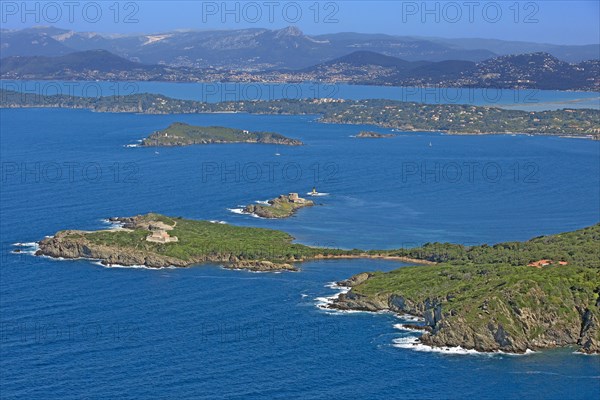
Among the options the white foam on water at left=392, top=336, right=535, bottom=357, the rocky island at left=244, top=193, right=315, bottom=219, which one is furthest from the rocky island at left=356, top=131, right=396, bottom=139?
the white foam on water at left=392, top=336, right=535, bottom=357

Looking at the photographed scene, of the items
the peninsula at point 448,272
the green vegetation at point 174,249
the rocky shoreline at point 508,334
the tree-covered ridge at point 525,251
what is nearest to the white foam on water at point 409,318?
the peninsula at point 448,272

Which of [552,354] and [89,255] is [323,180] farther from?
[552,354]

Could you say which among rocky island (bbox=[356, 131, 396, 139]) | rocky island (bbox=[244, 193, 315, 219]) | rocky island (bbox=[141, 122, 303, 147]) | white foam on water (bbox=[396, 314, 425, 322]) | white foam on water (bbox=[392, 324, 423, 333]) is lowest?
white foam on water (bbox=[392, 324, 423, 333])

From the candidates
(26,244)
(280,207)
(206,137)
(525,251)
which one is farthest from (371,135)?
(525,251)

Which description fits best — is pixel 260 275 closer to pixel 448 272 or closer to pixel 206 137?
pixel 448 272

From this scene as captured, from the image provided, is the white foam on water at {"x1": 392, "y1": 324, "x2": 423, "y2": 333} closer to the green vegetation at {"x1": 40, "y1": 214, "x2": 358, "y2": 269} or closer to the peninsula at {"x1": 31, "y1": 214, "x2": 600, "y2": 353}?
the peninsula at {"x1": 31, "y1": 214, "x2": 600, "y2": 353}

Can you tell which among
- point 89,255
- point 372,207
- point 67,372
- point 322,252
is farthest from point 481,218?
point 67,372

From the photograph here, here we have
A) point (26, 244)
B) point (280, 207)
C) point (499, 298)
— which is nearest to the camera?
point (499, 298)
